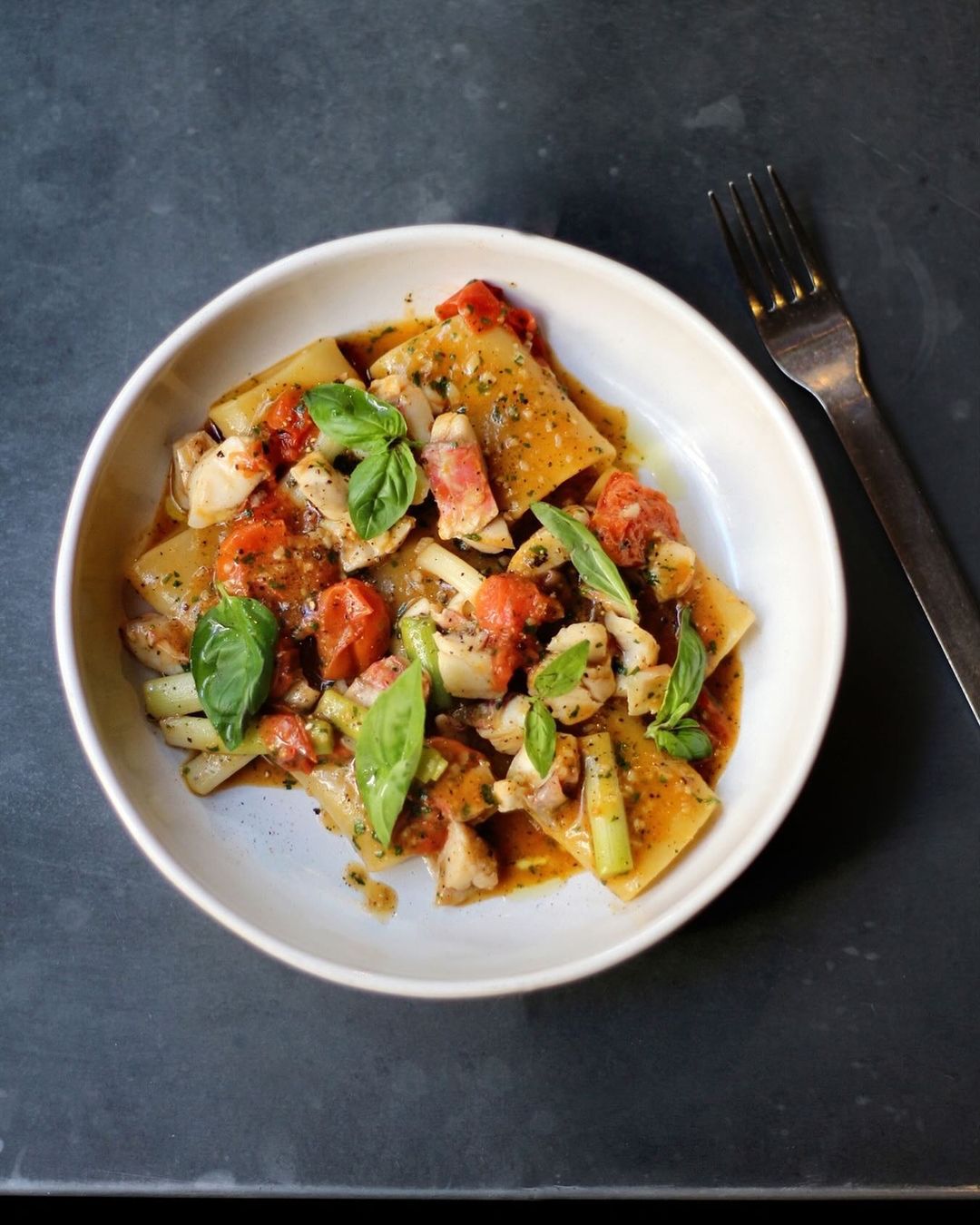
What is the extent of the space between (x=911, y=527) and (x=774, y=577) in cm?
51

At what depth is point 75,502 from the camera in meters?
3.09

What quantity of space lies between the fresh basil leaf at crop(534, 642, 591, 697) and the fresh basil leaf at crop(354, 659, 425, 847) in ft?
1.17

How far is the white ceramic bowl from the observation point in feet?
10.1

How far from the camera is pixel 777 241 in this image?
3.53 meters

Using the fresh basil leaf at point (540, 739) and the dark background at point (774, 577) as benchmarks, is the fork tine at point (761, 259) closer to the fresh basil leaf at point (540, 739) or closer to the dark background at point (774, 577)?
the dark background at point (774, 577)

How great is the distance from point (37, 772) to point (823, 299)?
10.3 feet

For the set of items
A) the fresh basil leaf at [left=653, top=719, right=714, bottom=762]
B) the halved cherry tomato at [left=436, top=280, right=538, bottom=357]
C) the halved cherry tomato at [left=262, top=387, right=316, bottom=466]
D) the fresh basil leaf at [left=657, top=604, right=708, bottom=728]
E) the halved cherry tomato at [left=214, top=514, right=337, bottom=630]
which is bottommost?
the fresh basil leaf at [left=653, top=719, right=714, bottom=762]

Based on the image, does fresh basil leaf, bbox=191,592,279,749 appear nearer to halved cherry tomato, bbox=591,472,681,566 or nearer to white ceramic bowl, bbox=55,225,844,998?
white ceramic bowl, bbox=55,225,844,998

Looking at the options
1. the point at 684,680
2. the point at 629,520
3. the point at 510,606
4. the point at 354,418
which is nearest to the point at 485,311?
the point at 354,418

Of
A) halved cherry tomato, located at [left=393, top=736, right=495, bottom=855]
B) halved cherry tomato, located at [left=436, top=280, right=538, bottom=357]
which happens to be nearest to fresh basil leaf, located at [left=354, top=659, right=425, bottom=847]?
halved cherry tomato, located at [left=393, top=736, right=495, bottom=855]

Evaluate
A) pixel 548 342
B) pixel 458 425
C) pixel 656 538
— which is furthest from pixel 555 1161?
pixel 548 342

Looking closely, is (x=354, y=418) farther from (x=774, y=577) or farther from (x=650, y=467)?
(x=774, y=577)

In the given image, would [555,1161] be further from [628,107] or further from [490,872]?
[628,107]

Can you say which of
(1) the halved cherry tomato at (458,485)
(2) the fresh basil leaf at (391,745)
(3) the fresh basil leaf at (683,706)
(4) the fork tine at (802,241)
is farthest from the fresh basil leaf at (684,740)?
(4) the fork tine at (802,241)
